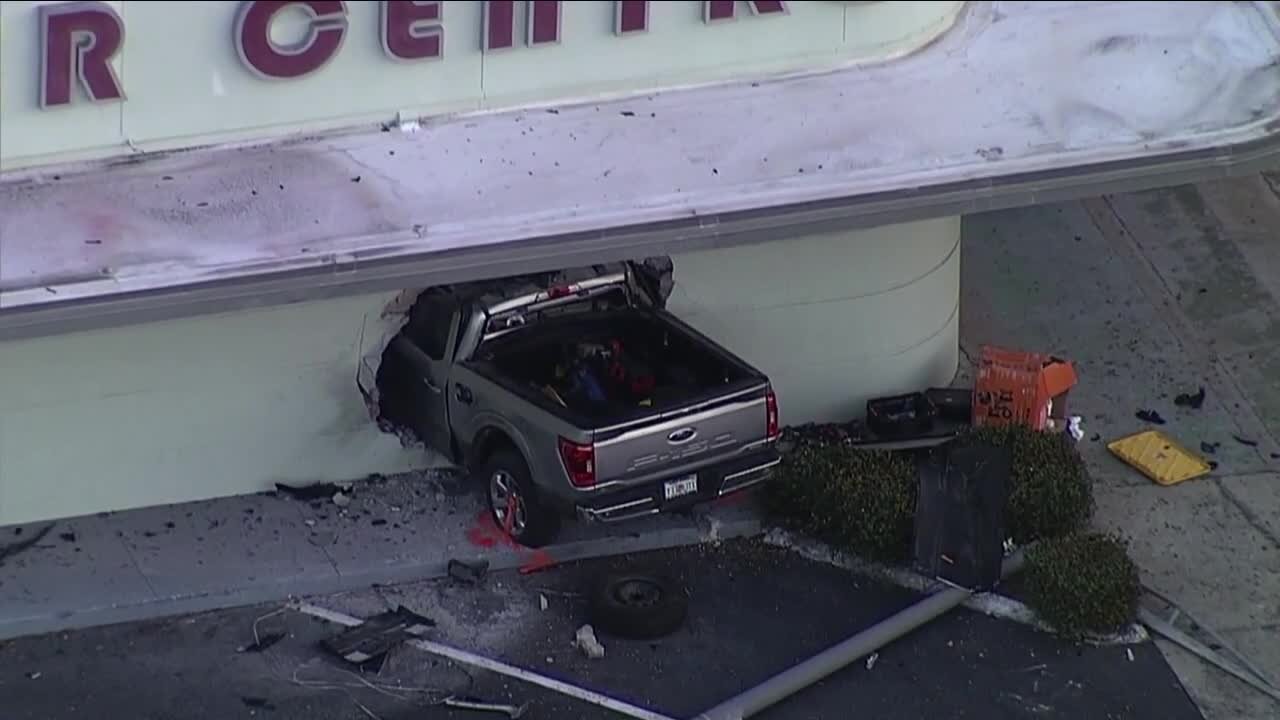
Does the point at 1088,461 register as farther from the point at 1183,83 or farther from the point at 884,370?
the point at 1183,83

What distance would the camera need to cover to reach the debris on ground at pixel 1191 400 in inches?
609

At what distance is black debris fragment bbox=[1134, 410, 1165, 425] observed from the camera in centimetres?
1530

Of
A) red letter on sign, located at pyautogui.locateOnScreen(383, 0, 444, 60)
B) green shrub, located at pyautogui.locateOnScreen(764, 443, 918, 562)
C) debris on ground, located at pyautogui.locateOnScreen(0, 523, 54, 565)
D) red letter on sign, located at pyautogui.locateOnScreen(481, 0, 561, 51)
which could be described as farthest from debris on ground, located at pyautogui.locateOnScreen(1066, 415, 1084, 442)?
debris on ground, located at pyautogui.locateOnScreen(0, 523, 54, 565)

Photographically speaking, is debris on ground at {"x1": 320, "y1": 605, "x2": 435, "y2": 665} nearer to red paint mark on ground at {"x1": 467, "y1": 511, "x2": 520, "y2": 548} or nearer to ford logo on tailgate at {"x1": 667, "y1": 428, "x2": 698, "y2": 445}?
red paint mark on ground at {"x1": 467, "y1": 511, "x2": 520, "y2": 548}

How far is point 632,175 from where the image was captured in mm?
12359

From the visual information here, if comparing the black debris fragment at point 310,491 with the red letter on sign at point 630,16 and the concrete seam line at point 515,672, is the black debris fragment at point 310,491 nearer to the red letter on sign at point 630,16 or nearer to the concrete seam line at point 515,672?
the concrete seam line at point 515,672

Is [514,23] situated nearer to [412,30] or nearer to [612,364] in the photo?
[412,30]

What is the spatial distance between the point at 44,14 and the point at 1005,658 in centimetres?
696

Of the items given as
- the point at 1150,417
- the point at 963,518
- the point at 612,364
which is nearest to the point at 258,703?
the point at 612,364

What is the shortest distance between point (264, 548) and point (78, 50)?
144 inches

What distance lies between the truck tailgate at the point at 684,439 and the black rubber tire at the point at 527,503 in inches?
26.9

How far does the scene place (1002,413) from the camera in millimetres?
14750

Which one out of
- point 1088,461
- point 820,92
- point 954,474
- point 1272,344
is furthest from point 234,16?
point 1272,344

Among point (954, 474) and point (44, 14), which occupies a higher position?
point (44, 14)
